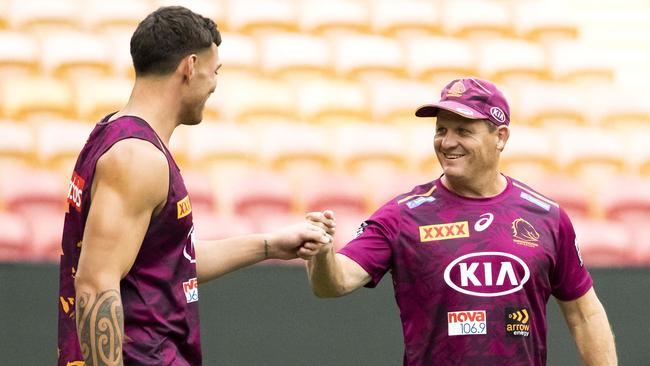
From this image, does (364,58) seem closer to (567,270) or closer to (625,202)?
(625,202)

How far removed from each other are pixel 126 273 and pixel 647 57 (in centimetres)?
796

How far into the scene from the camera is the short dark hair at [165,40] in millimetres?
3541

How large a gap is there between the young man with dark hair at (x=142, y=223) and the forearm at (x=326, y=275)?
0.64 meters

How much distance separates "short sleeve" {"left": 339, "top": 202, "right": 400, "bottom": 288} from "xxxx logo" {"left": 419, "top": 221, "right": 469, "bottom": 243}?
0.11m

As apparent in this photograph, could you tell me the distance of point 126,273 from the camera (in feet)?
11.2

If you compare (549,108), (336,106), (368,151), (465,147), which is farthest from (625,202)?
(465,147)

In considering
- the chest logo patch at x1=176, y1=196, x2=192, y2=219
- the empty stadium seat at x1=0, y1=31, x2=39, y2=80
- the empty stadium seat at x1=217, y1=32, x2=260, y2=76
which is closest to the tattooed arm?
the chest logo patch at x1=176, y1=196, x2=192, y2=219

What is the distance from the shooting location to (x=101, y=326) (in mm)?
3320

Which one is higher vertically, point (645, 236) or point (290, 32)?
point (290, 32)

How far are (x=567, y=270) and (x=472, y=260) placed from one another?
1.35ft

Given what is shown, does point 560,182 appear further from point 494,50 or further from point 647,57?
point 647,57

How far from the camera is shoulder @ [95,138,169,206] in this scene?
11.0 feet

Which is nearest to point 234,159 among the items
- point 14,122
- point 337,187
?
point 337,187

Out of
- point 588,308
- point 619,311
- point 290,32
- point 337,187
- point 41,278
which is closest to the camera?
point 588,308
